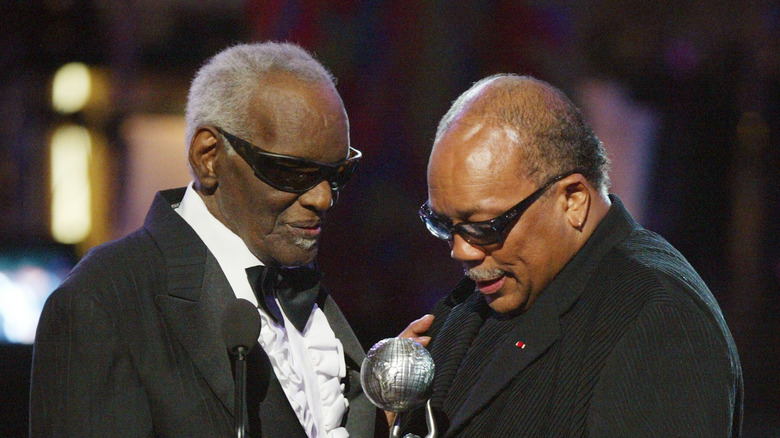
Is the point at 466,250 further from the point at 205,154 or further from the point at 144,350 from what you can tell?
the point at 144,350

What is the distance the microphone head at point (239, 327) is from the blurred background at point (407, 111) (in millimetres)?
3631

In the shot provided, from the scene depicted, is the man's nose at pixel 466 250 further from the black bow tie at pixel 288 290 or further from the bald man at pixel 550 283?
the black bow tie at pixel 288 290

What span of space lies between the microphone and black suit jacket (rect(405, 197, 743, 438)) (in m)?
0.77

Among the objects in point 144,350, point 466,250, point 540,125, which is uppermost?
point 540,125

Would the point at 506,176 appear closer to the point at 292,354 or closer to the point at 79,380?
the point at 292,354

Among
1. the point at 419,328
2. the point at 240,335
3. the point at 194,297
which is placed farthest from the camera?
the point at 419,328

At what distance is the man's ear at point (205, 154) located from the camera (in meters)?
2.88

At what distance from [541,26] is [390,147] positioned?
4.52ft

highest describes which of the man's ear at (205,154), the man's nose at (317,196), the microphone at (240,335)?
the man's ear at (205,154)

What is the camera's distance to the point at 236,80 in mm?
2875

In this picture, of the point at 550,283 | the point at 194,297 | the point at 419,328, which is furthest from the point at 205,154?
the point at 550,283

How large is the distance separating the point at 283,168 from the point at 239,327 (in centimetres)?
68

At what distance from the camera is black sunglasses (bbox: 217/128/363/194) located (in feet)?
9.27

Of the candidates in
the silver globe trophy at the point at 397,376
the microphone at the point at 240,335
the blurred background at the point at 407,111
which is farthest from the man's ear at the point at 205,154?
the blurred background at the point at 407,111
